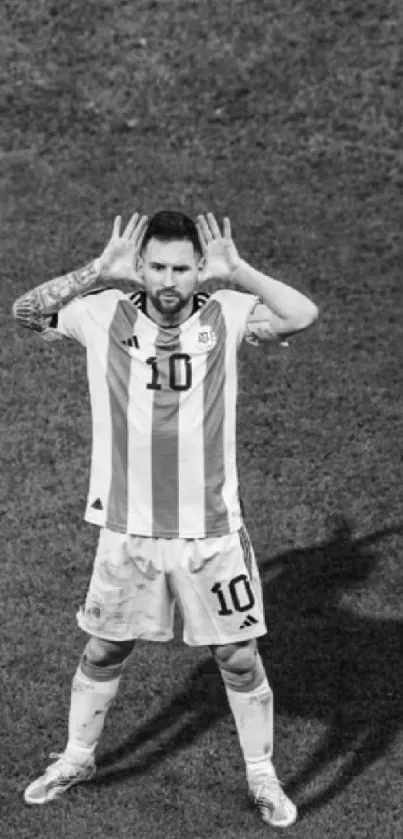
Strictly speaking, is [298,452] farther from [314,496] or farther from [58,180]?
[58,180]

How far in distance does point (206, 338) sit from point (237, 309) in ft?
0.72

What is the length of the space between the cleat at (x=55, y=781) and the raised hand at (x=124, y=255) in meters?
2.45

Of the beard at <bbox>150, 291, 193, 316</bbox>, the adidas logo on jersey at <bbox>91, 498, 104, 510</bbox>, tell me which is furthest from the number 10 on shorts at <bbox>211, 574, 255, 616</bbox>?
the beard at <bbox>150, 291, 193, 316</bbox>

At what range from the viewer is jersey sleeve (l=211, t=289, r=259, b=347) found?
Answer: 29.7 feet

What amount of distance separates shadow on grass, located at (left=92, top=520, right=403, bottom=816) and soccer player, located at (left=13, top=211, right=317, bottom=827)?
38.1 inches

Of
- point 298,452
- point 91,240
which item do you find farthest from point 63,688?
point 91,240

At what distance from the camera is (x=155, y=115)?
53.2 ft

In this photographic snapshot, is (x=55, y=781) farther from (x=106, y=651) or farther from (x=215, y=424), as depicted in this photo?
(x=215, y=424)

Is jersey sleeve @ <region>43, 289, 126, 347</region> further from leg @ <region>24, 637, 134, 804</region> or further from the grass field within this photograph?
the grass field

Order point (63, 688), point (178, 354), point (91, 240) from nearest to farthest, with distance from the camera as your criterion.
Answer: point (178, 354) < point (63, 688) < point (91, 240)

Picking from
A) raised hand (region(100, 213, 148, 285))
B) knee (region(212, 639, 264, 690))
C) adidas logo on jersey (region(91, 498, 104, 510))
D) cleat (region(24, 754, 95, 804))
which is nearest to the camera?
raised hand (region(100, 213, 148, 285))

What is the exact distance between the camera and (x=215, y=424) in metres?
9.05

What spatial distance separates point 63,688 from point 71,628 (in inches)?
22.3

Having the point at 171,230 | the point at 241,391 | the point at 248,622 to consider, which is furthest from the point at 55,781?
the point at 241,391
